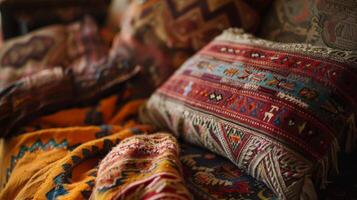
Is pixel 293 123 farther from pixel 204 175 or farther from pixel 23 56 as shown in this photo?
pixel 23 56

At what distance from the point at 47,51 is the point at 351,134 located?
101 cm

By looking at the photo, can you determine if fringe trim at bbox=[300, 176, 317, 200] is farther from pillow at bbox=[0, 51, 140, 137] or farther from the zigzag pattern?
pillow at bbox=[0, 51, 140, 137]

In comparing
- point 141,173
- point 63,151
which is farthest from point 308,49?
point 63,151

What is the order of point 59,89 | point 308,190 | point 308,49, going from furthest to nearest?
point 59,89 < point 308,49 < point 308,190

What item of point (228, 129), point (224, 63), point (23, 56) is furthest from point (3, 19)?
point (228, 129)

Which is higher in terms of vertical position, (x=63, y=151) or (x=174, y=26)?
(x=174, y=26)

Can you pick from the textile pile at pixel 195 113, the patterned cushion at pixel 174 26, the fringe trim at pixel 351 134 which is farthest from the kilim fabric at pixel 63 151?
the fringe trim at pixel 351 134

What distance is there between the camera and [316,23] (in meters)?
0.89

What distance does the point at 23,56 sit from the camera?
1.31 meters

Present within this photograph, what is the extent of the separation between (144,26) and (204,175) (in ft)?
1.99

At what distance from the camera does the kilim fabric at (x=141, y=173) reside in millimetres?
616

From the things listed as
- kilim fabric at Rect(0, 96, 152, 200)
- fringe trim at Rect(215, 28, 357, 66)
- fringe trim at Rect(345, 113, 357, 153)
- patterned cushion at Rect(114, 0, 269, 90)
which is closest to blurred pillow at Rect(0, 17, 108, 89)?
patterned cushion at Rect(114, 0, 269, 90)

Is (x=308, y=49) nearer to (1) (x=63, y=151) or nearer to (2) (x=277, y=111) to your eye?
(2) (x=277, y=111)

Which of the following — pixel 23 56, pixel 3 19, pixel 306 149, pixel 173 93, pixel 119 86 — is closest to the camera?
pixel 306 149
